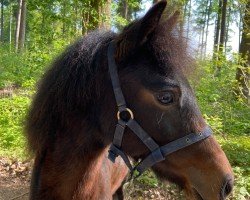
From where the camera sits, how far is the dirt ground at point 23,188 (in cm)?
455

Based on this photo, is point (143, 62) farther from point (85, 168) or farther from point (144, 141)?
point (85, 168)

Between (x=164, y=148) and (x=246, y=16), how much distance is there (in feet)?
19.1

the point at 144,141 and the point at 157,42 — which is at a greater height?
the point at 157,42

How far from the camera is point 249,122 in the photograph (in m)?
8.34

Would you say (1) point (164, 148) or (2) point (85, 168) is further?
(2) point (85, 168)

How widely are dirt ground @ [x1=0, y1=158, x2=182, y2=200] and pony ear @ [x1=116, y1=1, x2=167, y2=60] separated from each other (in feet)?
7.45

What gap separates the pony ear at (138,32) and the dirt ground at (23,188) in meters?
2.27

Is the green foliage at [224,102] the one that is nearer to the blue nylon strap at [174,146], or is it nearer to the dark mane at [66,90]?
the blue nylon strap at [174,146]

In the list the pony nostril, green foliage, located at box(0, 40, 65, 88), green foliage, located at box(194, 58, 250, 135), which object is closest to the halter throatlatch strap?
the pony nostril

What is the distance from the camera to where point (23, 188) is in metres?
5.17

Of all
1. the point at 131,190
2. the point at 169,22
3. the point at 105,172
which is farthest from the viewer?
the point at 131,190

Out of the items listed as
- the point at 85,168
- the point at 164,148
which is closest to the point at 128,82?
the point at 164,148

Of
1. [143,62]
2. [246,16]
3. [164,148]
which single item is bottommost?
[164,148]

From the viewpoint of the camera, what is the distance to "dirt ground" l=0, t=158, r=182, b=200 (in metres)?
4.55
